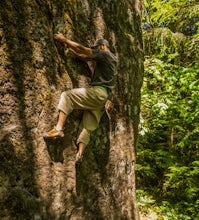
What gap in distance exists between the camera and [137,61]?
6117mm

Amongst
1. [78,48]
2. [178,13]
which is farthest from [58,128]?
[178,13]

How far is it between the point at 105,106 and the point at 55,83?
110cm

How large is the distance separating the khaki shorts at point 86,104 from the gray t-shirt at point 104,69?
17 cm

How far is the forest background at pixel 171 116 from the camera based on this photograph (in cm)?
836

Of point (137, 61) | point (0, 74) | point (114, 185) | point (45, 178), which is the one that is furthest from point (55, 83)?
point (137, 61)

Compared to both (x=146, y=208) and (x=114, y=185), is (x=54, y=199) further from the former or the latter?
(x=146, y=208)

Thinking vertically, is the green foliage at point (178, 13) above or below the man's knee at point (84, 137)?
above

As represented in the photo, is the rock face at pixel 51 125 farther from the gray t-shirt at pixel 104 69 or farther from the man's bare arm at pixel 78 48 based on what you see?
the gray t-shirt at pixel 104 69

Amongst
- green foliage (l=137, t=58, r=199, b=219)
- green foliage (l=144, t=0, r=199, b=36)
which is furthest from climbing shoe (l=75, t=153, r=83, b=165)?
green foliage (l=144, t=0, r=199, b=36)

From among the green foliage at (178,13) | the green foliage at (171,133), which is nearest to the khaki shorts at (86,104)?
the green foliage at (171,133)

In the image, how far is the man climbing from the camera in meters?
3.83

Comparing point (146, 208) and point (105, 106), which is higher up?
point (105, 106)

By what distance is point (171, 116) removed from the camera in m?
10.1

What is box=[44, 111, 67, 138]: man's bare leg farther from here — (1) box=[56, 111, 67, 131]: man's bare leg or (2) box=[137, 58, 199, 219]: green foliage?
(2) box=[137, 58, 199, 219]: green foliage
